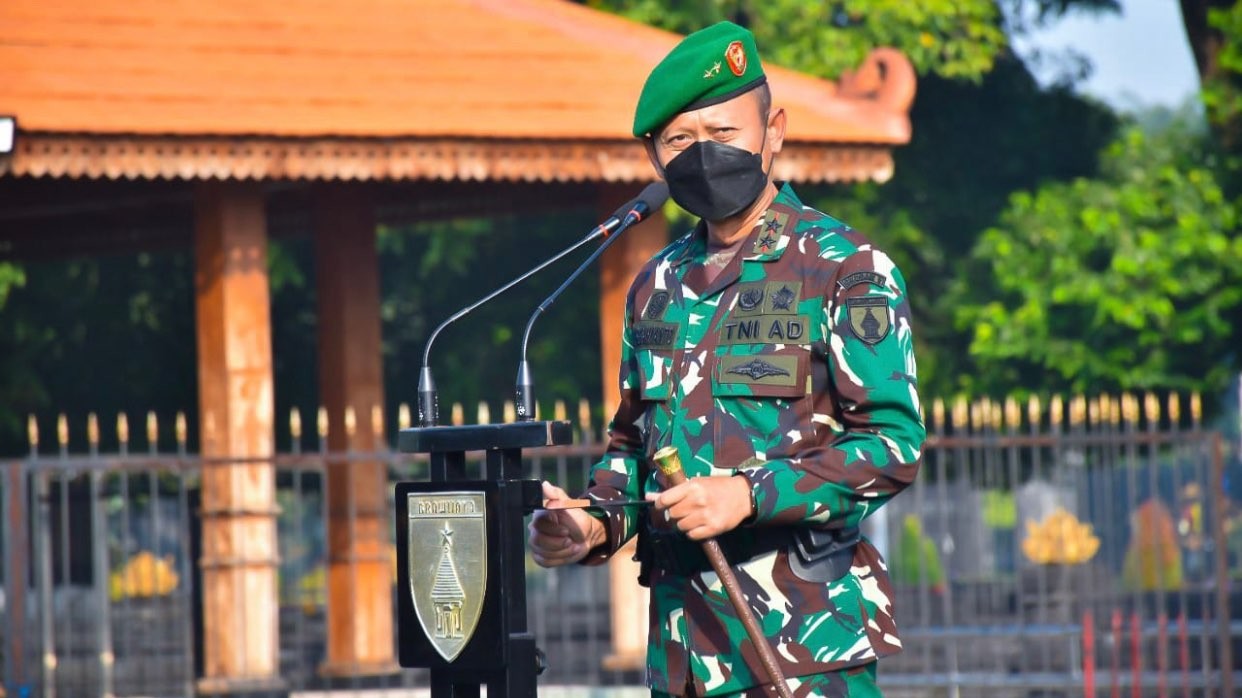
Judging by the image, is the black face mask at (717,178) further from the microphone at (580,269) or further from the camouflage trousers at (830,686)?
the camouflage trousers at (830,686)

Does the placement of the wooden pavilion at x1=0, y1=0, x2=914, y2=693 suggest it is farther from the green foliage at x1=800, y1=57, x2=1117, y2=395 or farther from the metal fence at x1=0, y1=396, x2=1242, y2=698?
the green foliage at x1=800, y1=57, x2=1117, y2=395

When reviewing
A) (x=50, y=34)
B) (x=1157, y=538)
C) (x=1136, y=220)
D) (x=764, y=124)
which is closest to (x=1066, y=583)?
(x=1157, y=538)

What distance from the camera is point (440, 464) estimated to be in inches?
122

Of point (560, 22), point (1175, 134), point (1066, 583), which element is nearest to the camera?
point (560, 22)

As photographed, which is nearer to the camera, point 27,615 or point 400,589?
point 400,589

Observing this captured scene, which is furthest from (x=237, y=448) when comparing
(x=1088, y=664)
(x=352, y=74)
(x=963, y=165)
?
(x=963, y=165)

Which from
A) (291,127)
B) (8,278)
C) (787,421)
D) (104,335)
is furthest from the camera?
(104,335)

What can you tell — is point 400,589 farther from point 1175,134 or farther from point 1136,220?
point 1175,134

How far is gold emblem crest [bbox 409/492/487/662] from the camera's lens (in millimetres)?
2998

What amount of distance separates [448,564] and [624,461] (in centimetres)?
50

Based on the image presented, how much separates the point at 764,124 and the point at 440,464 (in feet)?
2.69

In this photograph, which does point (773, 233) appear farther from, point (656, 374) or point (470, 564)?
point (470, 564)

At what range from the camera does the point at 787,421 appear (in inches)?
123

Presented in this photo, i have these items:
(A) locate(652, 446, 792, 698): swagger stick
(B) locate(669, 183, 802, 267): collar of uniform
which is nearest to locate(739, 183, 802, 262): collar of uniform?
(B) locate(669, 183, 802, 267): collar of uniform
